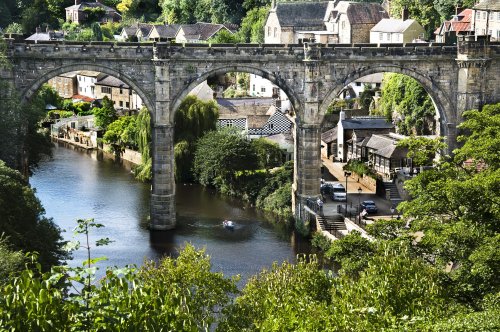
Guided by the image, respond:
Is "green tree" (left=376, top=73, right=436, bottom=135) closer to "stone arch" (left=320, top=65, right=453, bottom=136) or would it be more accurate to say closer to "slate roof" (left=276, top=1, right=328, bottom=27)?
"stone arch" (left=320, top=65, right=453, bottom=136)

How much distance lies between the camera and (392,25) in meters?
112

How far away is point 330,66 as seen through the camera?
7088 centimetres

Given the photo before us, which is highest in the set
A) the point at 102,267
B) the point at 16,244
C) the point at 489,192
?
the point at 489,192

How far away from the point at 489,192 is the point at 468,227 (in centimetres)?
207

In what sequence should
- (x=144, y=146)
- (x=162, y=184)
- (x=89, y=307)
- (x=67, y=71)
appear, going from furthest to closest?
(x=144, y=146) < (x=162, y=184) < (x=67, y=71) < (x=89, y=307)

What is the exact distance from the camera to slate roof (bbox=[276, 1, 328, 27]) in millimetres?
121375

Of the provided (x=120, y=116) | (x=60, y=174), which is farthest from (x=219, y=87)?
(x=60, y=174)

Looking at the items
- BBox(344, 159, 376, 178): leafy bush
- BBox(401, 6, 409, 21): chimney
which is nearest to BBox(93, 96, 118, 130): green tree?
BBox(344, 159, 376, 178): leafy bush

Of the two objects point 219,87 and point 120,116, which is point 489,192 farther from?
point 219,87

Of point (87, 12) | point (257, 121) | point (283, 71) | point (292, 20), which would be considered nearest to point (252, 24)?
point (292, 20)

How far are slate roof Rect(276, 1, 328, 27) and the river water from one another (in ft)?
121

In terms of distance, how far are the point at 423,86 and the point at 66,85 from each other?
70.0 m

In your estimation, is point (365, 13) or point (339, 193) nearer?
point (339, 193)

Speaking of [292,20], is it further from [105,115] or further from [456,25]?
[105,115]
